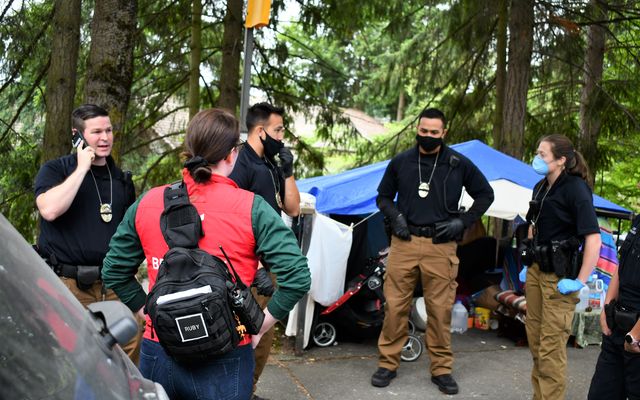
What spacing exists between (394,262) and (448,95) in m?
7.57

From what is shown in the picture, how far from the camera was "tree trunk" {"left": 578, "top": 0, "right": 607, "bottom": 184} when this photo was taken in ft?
35.1

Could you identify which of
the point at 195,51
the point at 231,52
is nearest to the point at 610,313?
the point at 231,52

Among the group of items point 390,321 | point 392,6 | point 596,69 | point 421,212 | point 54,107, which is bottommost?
point 390,321

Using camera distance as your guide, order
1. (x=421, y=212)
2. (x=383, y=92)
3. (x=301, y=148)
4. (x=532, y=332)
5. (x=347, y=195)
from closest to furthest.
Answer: (x=532, y=332) < (x=421, y=212) < (x=347, y=195) < (x=301, y=148) < (x=383, y=92)

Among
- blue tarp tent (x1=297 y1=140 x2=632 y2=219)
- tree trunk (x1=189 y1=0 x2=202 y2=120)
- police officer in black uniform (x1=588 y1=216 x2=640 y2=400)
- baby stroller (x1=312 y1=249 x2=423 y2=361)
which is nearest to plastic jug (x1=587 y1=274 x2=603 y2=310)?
blue tarp tent (x1=297 y1=140 x2=632 y2=219)

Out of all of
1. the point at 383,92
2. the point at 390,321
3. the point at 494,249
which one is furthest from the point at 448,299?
the point at 383,92

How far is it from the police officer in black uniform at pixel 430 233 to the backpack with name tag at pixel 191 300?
3219mm

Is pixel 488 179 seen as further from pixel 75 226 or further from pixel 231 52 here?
pixel 231 52

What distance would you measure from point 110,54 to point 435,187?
111 inches

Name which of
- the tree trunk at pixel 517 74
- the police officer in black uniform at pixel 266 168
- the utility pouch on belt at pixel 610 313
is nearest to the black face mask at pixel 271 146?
the police officer in black uniform at pixel 266 168

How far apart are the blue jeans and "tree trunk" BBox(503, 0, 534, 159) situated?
7877 mm

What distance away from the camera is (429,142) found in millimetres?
5707

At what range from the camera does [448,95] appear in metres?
12.9

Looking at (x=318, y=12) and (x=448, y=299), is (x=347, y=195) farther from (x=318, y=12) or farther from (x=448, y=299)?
(x=318, y=12)
